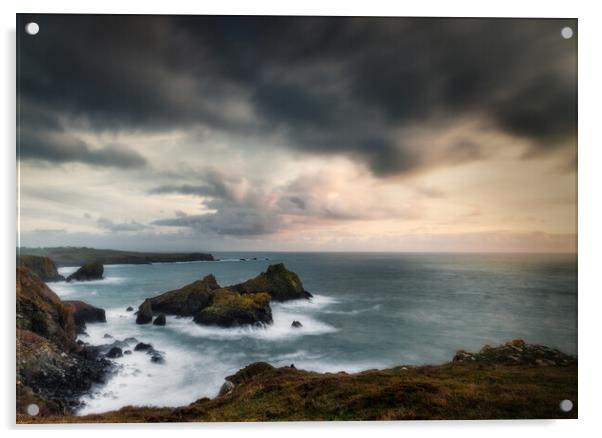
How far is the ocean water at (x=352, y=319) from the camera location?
4.21 m

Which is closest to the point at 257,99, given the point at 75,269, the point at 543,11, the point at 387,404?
the point at 75,269

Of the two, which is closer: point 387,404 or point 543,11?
point 387,404

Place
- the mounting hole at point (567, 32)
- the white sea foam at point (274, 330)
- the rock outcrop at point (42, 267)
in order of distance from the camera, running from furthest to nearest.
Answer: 1. the white sea foam at point (274, 330)
2. the mounting hole at point (567, 32)
3. the rock outcrop at point (42, 267)

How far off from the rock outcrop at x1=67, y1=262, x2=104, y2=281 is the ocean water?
0.32ft

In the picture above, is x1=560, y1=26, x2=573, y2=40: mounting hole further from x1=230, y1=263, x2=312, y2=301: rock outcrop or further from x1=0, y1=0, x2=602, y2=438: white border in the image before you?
x1=230, y1=263, x2=312, y2=301: rock outcrop

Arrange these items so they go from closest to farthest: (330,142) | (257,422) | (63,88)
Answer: (257,422), (63,88), (330,142)

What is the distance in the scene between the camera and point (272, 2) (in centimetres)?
423

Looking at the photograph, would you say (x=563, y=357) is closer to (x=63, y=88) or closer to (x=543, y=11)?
(x=543, y=11)

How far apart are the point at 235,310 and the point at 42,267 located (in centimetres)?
288

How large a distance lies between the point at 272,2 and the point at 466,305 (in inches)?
217

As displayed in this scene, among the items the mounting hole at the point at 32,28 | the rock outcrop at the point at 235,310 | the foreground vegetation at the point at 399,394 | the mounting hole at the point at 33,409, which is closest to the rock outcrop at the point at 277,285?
the rock outcrop at the point at 235,310

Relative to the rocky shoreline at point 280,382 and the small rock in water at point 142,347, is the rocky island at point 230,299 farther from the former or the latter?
the small rock in water at point 142,347

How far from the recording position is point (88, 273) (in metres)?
4.23
